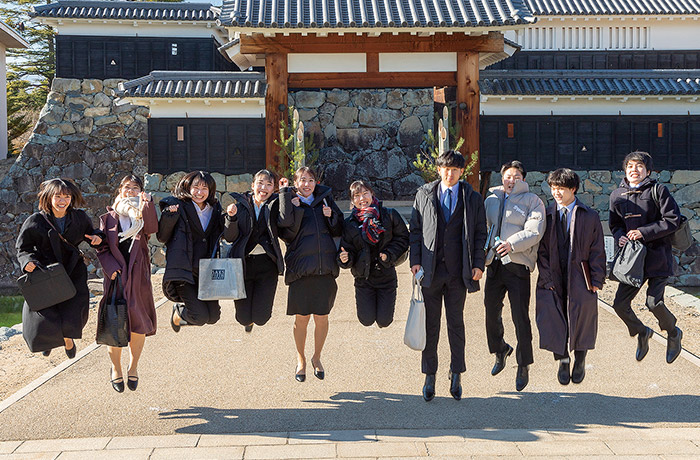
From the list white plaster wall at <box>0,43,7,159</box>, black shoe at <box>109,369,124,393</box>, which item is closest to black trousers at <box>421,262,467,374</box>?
black shoe at <box>109,369,124,393</box>

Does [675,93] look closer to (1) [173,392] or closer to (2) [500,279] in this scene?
(2) [500,279]

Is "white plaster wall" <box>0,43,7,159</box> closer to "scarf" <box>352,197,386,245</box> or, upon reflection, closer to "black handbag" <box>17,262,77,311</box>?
"black handbag" <box>17,262,77,311</box>

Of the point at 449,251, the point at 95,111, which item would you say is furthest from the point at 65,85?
the point at 449,251

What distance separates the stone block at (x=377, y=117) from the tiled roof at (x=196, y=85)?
2.40 metres

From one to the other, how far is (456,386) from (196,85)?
37.1 feet

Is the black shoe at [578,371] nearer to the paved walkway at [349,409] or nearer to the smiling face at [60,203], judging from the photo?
the paved walkway at [349,409]

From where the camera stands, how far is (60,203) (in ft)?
19.3

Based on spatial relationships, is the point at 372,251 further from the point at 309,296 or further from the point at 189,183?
the point at 189,183

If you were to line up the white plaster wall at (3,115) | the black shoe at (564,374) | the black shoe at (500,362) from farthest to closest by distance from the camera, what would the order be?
1. the white plaster wall at (3,115)
2. the black shoe at (500,362)
3. the black shoe at (564,374)

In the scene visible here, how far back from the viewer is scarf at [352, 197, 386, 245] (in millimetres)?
6371

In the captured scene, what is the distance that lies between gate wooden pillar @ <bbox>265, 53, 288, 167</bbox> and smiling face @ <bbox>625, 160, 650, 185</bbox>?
31.6 feet

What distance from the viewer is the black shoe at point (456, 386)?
5992 millimetres

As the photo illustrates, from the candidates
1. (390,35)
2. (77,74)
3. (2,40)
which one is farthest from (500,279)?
(2,40)

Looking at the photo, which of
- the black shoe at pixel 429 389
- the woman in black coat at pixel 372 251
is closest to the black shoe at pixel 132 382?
the woman in black coat at pixel 372 251
